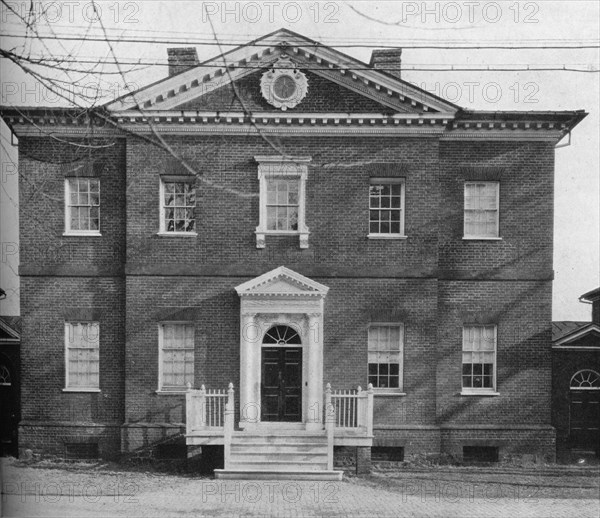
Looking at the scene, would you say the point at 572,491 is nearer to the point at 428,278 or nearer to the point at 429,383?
the point at 429,383

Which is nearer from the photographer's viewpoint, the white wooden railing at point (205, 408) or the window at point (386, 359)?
the white wooden railing at point (205, 408)

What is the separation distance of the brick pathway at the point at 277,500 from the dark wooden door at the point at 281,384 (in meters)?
2.18

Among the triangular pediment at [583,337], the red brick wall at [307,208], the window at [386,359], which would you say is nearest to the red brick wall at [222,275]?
the red brick wall at [307,208]

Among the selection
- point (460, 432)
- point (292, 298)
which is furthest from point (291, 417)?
point (460, 432)

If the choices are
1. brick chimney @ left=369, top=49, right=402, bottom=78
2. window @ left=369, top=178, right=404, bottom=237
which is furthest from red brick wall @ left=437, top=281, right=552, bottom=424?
brick chimney @ left=369, top=49, right=402, bottom=78

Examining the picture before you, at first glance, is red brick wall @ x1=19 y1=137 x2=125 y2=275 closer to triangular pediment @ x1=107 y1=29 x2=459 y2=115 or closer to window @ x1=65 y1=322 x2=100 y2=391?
window @ x1=65 y1=322 x2=100 y2=391

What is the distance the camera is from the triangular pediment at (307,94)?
48.6 ft

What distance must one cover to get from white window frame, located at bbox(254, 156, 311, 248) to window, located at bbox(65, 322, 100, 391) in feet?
15.6

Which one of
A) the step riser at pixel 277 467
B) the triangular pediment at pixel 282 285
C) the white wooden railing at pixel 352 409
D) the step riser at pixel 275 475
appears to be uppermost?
the triangular pediment at pixel 282 285

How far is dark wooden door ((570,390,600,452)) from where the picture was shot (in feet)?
51.4

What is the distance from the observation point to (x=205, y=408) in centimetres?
1488

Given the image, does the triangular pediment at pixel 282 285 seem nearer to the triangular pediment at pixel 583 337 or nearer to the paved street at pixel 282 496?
the paved street at pixel 282 496

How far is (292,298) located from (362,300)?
172 centimetres

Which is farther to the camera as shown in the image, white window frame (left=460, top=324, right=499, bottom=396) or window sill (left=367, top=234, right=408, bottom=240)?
white window frame (left=460, top=324, right=499, bottom=396)
